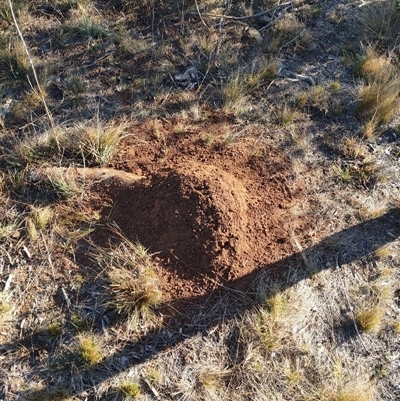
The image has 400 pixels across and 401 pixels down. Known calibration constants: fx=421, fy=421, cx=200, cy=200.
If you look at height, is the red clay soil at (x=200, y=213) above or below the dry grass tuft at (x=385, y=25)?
below

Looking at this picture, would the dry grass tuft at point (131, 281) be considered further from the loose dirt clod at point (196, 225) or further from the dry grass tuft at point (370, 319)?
the dry grass tuft at point (370, 319)

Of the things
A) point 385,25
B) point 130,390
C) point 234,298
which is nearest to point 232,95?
point 234,298

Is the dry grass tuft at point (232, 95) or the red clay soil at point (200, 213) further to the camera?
the dry grass tuft at point (232, 95)

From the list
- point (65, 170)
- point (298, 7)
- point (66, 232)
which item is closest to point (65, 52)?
point (65, 170)

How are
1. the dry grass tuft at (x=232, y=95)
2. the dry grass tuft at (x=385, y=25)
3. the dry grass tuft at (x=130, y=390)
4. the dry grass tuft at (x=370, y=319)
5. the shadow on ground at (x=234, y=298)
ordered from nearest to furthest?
the dry grass tuft at (x=130, y=390), the shadow on ground at (x=234, y=298), the dry grass tuft at (x=370, y=319), the dry grass tuft at (x=232, y=95), the dry grass tuft at (x=385, y=25)

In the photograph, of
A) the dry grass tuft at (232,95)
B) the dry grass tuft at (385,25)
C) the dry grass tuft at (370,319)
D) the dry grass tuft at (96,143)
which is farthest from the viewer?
the dry grass tuft at (385,25)

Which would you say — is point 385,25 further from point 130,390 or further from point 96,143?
point 130,390

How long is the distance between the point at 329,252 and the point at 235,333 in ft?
3.55

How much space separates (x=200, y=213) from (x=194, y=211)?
0.05 metres

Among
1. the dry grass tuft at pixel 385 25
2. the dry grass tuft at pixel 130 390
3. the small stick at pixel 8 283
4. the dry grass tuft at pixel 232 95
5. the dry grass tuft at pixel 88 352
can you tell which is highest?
the dry grass tuft at pixel 385 25

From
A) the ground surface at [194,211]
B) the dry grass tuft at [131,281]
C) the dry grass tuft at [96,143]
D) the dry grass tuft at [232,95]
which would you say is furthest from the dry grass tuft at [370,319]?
the dry grass tuft at [96,143]

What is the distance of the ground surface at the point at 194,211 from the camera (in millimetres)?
2957

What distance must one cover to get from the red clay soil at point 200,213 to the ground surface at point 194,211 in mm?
16

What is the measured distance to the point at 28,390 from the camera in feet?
9.11
